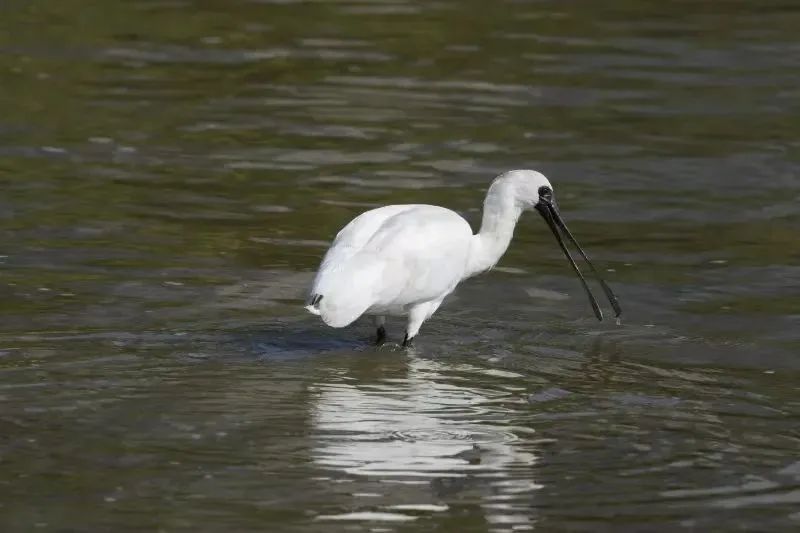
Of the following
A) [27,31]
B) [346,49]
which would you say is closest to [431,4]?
[346,49]

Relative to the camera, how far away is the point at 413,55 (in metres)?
17.5

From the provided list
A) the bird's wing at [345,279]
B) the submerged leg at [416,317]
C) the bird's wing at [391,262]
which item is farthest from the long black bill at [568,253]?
the bird's wing at [345,279]

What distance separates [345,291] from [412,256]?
1.95 ft

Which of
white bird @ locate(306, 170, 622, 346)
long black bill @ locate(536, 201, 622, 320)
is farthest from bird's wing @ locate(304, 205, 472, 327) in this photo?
long black bill @ locate(536, 201, 622, 320)

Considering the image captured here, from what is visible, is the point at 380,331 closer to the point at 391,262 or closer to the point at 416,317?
the point at 416,317

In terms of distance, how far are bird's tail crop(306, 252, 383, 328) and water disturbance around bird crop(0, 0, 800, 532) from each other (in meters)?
0.30

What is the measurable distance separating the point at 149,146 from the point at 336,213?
217 cm

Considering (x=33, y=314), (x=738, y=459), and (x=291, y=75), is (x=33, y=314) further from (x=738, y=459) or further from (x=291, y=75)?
(x=291, y=75)

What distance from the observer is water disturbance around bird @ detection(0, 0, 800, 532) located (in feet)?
25.1

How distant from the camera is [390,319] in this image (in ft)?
36.9

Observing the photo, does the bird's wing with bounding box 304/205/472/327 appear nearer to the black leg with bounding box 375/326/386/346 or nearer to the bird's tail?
the bird's tail

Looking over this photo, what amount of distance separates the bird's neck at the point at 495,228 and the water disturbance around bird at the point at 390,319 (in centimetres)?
35

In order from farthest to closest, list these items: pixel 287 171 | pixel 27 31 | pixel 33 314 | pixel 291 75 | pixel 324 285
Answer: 1. pixel 27 31
2. pixel 291 75
3. pixel 287 171
4. pixel 33 314
5. pixel 324 285

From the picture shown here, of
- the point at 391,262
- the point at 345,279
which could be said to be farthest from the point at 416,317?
the point at 345,279
